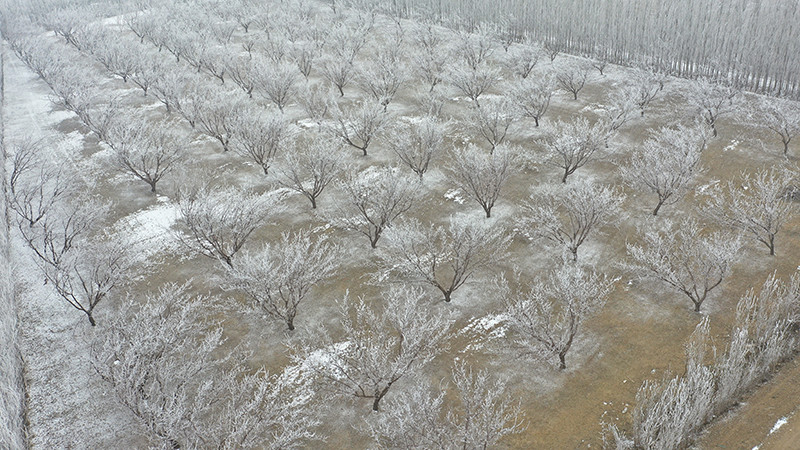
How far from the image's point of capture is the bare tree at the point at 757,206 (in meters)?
17.3

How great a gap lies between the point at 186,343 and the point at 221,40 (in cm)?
3683

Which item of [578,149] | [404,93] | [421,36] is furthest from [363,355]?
[421,36]

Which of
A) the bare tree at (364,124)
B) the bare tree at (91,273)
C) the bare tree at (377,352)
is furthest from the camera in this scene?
the bare tree at (364,124)

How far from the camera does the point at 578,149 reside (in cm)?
2261

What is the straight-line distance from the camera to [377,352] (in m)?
12.3

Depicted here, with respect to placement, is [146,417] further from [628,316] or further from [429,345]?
[628,316]

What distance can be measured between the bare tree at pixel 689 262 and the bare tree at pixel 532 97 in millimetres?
11802

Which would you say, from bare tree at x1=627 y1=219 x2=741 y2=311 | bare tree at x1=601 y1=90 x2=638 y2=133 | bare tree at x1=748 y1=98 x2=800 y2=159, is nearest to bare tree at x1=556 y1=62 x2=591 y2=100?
bare tree at x1=601 y1=90 x2=638 y2=133

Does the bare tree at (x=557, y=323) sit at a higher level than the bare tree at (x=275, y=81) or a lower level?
lower

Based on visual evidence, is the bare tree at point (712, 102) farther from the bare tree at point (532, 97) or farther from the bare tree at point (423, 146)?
the bare tree at point (423, 146)

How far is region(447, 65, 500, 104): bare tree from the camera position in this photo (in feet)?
99.7

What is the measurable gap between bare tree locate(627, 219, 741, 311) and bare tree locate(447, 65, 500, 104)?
50.8 feet

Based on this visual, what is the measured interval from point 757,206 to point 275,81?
2547cm

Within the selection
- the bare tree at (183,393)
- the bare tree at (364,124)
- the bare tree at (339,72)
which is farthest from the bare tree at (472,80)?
the bare tree at (183,393)
